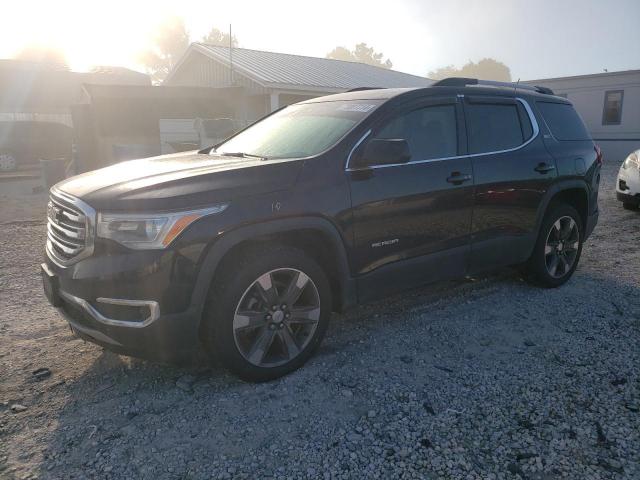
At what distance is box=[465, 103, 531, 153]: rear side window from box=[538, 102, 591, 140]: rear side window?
0.36m

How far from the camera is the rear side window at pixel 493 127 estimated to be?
417cm

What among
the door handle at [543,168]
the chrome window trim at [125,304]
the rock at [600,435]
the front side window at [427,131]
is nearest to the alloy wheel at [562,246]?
the door handle at [543,168]

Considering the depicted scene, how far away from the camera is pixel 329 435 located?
2688mm

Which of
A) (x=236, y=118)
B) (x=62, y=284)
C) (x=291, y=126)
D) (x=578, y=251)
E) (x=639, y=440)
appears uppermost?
(x=236, y=118)

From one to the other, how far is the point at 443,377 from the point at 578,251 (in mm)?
2733

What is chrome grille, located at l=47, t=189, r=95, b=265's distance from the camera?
2.88 metres

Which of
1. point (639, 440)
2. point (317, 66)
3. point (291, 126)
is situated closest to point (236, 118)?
point (317, 66)

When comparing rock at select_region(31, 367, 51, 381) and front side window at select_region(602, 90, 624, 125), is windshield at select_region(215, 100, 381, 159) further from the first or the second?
front side window at select_region(602, 90, 624, 125)

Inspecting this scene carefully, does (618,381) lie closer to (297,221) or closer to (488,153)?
(488,153)

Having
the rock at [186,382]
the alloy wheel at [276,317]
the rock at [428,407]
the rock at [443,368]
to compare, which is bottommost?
the rock at [428,407]

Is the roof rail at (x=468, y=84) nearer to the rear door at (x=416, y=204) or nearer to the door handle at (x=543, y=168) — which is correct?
the rear door at (x=416, y=204)

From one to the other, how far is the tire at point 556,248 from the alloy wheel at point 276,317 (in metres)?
2.60

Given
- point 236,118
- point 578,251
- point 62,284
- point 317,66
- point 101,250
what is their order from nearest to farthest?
point 101,250
point 62,284
point 578,251
point 236,118
point 317,66

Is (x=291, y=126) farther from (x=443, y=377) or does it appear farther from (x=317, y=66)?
(x=317, y=66)
